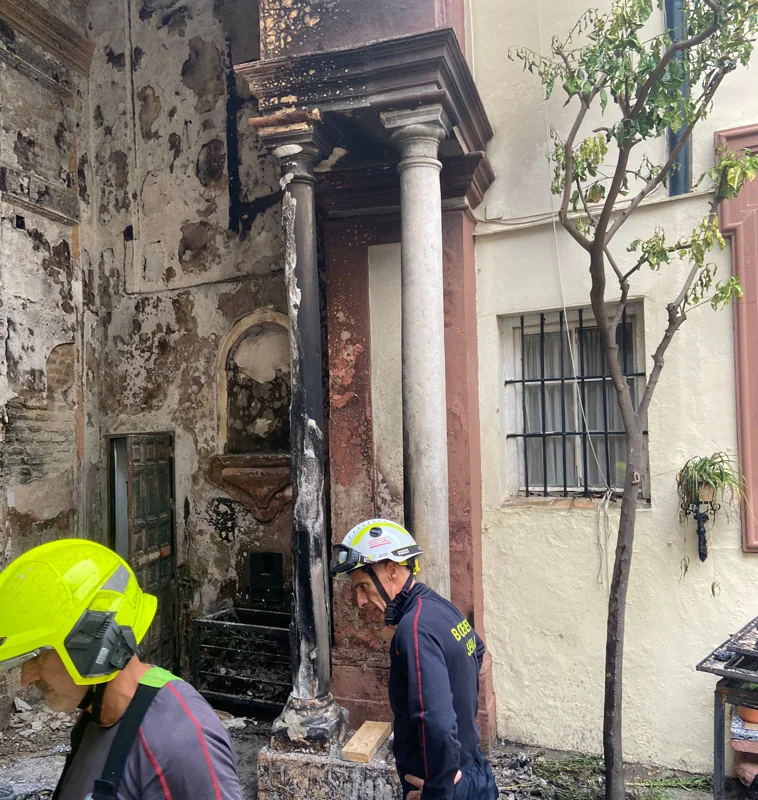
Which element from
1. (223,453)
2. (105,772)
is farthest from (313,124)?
(105,772)

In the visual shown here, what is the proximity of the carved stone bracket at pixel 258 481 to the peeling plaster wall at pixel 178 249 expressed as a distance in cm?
11

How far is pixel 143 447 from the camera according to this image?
20.7 feet

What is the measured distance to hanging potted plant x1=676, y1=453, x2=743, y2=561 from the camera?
14.0ft

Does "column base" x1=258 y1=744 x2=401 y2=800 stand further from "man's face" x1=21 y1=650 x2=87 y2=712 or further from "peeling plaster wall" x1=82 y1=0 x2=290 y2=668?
"man's face" x1=21 y1=650 x2=87 y2=712

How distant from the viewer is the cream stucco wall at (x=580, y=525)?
174 inches

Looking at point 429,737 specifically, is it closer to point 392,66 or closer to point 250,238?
point 392,66

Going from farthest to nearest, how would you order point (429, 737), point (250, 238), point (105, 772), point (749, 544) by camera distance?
1. point (250, 238)
2. point (749, 544)
3. point (429, 737)
4. point (105, 772)

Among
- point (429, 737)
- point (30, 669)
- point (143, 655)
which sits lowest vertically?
point (143, 655)

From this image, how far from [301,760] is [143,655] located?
2538mm

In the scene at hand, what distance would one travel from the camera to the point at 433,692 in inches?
95.0

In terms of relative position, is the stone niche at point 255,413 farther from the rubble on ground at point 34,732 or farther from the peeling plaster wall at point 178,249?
the rubble on ground at point 34,732

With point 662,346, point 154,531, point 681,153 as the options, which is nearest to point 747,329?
point 662,346

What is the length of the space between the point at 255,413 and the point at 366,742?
10.5ft

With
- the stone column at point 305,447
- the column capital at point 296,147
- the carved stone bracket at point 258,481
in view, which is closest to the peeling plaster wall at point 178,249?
the carved stone bracket at point 258,481
